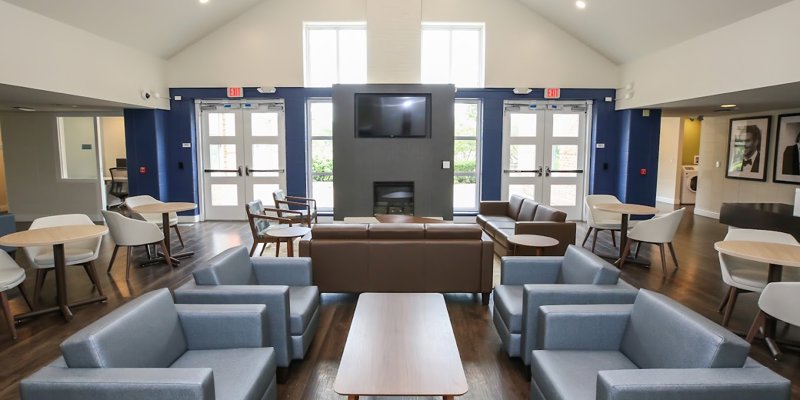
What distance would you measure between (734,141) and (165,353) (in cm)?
1077

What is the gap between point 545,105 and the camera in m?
8.73

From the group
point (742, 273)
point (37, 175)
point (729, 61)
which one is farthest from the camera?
point (37, 175)

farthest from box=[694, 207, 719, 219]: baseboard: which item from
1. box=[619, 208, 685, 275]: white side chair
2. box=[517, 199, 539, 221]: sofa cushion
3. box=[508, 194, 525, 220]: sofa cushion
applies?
box=[517, 199, 539, 221]: sofa cushion

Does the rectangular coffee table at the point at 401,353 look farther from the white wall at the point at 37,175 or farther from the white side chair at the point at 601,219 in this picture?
the white wall at the point at 37,175

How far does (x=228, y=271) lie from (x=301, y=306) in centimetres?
57

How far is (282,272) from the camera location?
3.57 m

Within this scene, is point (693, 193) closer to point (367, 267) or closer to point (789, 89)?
point (789, 89)

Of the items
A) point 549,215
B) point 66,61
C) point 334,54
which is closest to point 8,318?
point 66,61

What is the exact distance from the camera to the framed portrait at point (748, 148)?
8.23 meters

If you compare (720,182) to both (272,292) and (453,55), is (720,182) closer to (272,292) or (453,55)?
(453,55)

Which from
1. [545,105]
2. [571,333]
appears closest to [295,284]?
[571,333]

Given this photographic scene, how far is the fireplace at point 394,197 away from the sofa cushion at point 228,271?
419cm

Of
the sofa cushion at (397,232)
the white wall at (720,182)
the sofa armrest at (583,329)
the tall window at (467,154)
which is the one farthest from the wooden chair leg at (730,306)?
the white wall at (720,182)

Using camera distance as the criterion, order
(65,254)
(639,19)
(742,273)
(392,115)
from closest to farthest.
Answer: (742,273) → (65,254) → (639,19) → (392,115)
